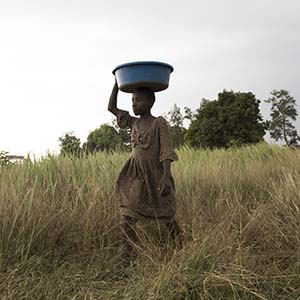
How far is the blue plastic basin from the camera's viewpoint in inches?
132

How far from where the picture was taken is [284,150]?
870cm

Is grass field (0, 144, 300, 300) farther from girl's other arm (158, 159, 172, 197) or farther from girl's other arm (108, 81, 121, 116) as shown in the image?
girl's other arm (108, 81, 121, 116)

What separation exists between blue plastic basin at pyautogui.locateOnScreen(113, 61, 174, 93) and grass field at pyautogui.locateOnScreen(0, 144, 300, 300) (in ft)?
3.69

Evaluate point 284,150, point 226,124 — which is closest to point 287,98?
point 226,124

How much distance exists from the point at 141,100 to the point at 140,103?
25mm

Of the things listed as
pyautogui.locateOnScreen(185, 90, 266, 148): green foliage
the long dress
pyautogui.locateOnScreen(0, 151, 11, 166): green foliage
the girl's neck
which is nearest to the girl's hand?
the long dress

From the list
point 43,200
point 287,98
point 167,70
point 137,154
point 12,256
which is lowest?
point 12,256

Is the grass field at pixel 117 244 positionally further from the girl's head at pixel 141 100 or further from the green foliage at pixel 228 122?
the green foliage at pixel 228 122

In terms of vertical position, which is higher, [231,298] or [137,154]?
[137,154]

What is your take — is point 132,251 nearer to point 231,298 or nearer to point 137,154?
point 137,154

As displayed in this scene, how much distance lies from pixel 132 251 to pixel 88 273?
0.40 m

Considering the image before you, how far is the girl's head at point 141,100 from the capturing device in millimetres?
3539

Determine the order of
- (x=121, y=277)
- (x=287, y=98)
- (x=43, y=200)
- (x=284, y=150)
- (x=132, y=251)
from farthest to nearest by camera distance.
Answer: (x=287, y=98) < (x=284, y=150) < (x=43, y=200) < (x=132, y=251) < (x=121, y=277)

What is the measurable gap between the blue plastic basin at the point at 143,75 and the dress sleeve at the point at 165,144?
30 cm
